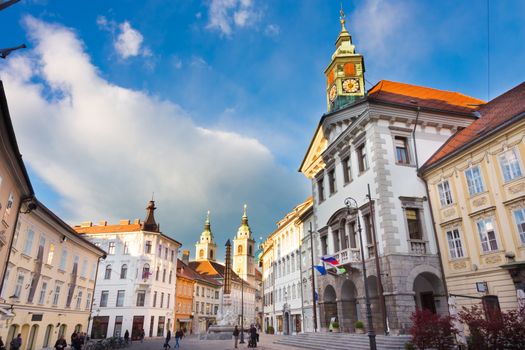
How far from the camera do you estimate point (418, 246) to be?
73.6 feet

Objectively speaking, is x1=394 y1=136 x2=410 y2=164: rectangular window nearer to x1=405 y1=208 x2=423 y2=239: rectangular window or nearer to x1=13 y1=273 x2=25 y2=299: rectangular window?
x1=405 y1=208 x2=423 y2=239: rectangular window

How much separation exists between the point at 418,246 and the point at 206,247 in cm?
10977

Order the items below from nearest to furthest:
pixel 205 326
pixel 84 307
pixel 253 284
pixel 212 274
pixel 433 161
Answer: pixel 433 161, pixel 84 307, pixel 205 326, pixel 212 274, pixel 253 284

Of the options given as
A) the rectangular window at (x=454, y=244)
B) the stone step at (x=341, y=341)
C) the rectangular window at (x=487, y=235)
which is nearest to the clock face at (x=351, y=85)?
the rectangular window at (x=454, y=244)

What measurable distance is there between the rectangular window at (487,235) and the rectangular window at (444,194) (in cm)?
264

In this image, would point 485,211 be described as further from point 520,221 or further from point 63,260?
point 63,260

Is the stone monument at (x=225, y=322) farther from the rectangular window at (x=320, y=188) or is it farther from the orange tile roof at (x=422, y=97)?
the orange tile roof at (x=422, y=97)

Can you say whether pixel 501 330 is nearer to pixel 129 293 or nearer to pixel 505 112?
pixel 505 112

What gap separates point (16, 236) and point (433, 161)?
25209 mm

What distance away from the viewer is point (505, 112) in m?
21.6

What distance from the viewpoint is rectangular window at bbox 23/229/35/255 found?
2332 centimetres

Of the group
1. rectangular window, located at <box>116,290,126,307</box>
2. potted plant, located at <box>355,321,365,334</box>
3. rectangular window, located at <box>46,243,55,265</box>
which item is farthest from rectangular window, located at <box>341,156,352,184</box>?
rectangular window, located at <box>116,290,126,307</box>

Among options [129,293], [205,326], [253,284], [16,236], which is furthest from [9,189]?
[253,284]

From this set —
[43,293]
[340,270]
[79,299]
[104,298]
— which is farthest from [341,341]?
[104,298]
